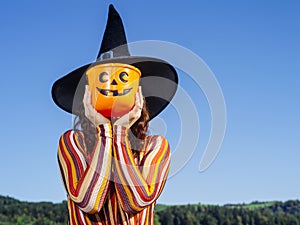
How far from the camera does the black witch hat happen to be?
562 cm

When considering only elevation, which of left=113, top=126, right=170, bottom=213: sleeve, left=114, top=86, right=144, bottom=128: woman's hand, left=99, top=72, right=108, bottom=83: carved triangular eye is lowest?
left=113, top=126, right=170, bottom=213: sleeve

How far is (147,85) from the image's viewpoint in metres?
5.90

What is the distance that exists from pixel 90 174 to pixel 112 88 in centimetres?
74

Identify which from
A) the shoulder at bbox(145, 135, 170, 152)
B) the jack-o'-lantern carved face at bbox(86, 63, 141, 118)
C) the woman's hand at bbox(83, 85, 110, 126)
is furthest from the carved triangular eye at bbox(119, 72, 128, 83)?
the shoulder at bbox(145, 135, 170, 152)

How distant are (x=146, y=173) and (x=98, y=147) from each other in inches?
18.1

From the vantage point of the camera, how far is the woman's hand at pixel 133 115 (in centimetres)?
536

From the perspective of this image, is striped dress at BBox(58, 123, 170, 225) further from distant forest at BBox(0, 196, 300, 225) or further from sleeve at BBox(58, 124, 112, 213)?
distant forest at BBox(0, 196, 300, 225)

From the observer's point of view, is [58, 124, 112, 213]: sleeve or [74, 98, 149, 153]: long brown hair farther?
[74, 98, 149, 153]: long brown hair

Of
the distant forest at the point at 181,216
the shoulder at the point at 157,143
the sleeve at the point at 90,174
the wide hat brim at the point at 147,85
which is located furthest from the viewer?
the distant forest at the point at 181,216

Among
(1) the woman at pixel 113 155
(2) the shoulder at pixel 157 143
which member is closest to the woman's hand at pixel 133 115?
(1) the woman at pixel 113 155

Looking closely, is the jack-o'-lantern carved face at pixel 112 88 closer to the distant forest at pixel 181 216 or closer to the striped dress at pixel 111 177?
the striped dress at pixel 111 177

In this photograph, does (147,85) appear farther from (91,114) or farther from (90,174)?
(90,174)

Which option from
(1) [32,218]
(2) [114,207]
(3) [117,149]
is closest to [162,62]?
(3) [117,149]

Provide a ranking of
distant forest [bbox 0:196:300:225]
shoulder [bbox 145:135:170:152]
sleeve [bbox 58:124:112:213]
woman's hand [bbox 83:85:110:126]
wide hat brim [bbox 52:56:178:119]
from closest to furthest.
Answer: sleeve [bbox 58:124:112:213]
woman's hand [bbox 83:85:110:126]
shoulder [bbox 145:135:170:152]
wide hat brim [bbox 52:56:178:119]
distant forest [bbox 0:196:300:225]
